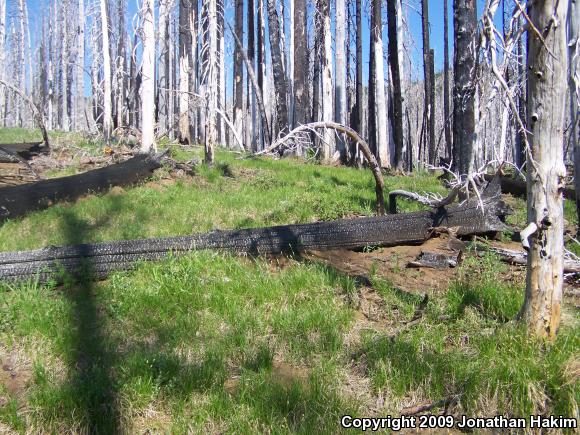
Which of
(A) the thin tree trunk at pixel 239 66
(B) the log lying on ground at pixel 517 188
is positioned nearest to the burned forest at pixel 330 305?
(B) the log lying on ground at pixel 517 188

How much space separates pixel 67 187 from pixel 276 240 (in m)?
4.81

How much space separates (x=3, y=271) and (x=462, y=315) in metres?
4.31

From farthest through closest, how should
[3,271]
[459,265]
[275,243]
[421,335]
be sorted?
[275,243], [459,265], [3,271], [421,335]

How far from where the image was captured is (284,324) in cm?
404

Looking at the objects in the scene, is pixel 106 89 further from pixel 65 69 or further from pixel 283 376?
pixel 65 69

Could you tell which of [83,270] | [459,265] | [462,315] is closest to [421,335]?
[462,315]

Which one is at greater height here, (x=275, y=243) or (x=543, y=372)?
(x=275, y=243)

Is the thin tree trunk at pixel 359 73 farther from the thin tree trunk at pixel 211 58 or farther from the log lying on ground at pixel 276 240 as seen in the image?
the log lying on ground at pixel 276 240

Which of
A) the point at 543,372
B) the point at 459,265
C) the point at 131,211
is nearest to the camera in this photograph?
the point at 543,372

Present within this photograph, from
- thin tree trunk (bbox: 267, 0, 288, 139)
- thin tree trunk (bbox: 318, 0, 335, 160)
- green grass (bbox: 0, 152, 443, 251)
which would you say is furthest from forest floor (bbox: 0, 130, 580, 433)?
thin tree trunk (bbox: 318, 0, 335, 160)

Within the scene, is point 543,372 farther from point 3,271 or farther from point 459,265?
point 3,271

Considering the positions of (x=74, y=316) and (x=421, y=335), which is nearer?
(x=421, y=335)

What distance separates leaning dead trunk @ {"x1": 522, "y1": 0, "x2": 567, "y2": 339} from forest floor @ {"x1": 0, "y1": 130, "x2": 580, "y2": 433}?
10.8 inches

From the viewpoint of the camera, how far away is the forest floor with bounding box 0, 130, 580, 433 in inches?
122
